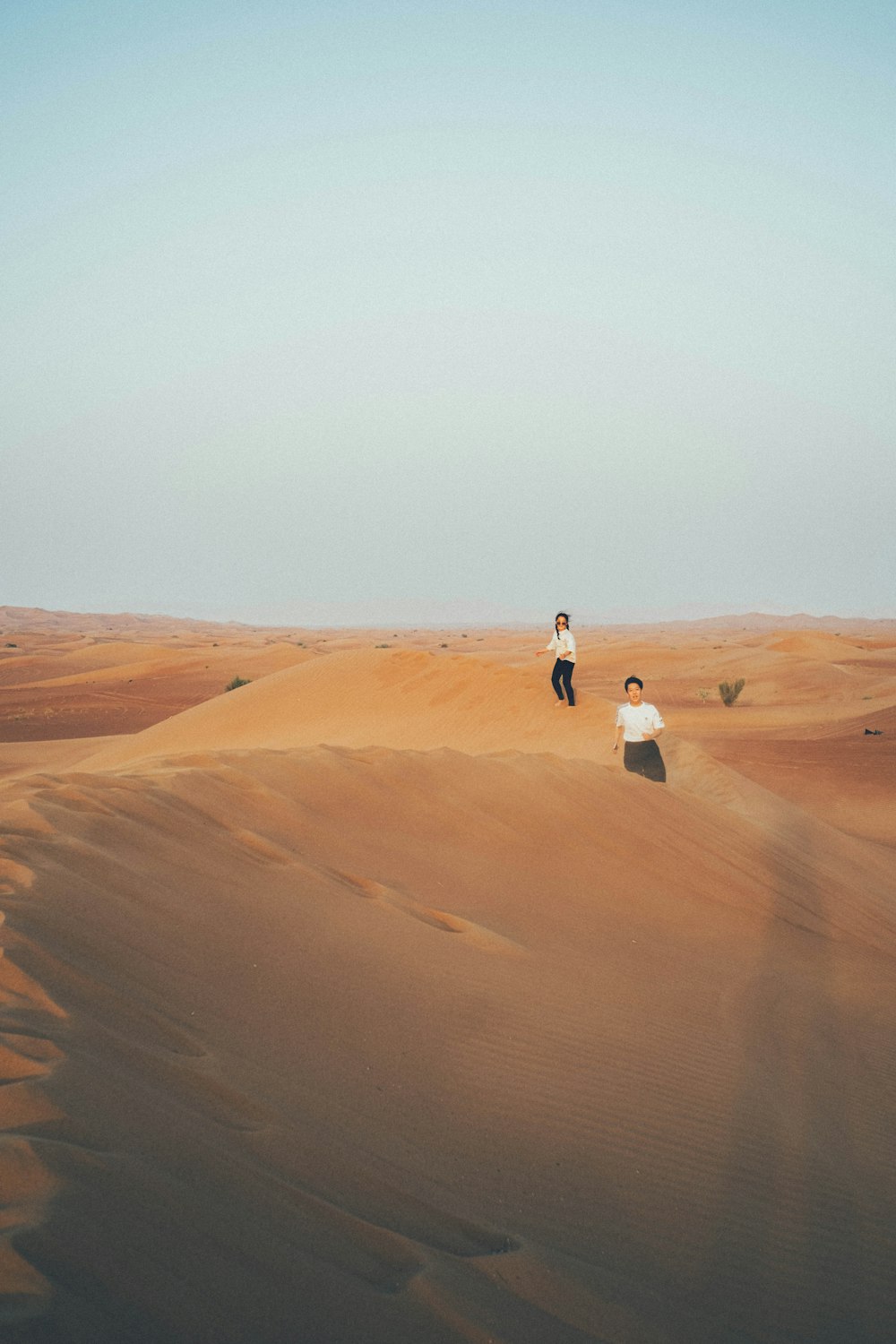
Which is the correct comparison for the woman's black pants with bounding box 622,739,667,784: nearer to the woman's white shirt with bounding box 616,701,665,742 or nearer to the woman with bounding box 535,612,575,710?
the woman's white shirt with bounding box 616,701,665,742

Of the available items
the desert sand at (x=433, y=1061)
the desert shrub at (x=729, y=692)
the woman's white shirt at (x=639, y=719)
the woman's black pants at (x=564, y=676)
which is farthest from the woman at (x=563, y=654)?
the desert shrub at (x=729, y=692)

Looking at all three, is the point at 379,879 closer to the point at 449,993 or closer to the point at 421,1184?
the point at 449,993

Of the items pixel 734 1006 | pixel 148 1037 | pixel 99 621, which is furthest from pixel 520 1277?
pixel 99 621

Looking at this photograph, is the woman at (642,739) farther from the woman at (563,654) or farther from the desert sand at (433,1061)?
the woman at (563,654)

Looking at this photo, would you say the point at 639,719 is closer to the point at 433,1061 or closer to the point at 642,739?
the point at 642,739

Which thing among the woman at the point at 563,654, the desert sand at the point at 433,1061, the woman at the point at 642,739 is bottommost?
the desert sand at the point at 433,1061

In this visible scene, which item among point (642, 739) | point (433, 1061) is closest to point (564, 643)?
point (642, 739)

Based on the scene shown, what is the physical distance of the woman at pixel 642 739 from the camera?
382 inches

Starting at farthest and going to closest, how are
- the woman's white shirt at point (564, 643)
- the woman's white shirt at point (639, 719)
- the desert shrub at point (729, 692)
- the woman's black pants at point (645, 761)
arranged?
1. the desert shrub at point (729, 692)
2. the woman's white shirt at point (564, 643)
3. the woman's black pants at point (645, 761)
4. the woman's white shirt at point (639, 719)

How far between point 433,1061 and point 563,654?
34.1 feet

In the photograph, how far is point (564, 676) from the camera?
1486 centimetres

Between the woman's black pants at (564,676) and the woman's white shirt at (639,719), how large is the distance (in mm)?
4316

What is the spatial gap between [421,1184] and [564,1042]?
157 cm

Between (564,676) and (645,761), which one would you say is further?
(564,676)
